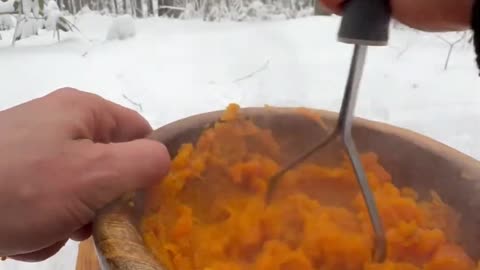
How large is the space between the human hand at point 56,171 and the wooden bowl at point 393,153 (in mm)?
21

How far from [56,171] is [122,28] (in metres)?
0.59

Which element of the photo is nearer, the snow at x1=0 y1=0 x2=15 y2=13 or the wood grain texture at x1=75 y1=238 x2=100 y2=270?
the wood grain texture at x1=75 y1=238 x2=100 y2=270

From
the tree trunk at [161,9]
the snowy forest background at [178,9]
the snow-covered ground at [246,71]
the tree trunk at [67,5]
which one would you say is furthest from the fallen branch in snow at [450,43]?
the tree trunk at [67,5]

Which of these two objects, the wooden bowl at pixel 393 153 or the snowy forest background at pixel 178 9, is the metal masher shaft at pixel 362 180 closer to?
the wooden bowl at pixel 393 153

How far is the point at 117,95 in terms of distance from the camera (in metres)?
0.75

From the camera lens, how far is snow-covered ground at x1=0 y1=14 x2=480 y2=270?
73 cm

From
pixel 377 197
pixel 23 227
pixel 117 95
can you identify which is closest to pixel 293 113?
pixel 377 197

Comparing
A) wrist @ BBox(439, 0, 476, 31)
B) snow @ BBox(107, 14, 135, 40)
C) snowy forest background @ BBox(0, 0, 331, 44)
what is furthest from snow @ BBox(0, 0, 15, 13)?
wrist @ BBox(439, 0, 476, 31)

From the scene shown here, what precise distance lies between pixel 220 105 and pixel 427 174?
13.2 inches

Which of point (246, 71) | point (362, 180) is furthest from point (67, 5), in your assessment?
point (362, 180)

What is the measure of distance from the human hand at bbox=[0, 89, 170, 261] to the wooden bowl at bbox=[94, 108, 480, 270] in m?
0.02

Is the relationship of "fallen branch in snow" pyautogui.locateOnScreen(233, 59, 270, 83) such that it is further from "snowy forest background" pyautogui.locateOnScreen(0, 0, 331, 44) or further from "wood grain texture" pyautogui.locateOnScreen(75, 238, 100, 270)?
"wood grain texture" pyautogui.locateOnScreen(75, 238, 100, 270)

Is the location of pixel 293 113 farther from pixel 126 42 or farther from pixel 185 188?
pixel 126 42

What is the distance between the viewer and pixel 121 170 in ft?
1.08
